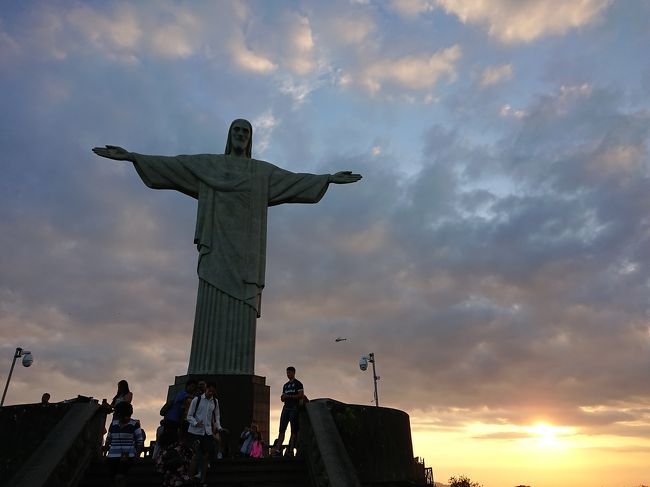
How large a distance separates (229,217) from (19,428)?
20.3ft

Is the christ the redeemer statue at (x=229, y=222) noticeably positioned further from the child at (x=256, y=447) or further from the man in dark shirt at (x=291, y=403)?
the man in dark shirt at (x=291, y=403)

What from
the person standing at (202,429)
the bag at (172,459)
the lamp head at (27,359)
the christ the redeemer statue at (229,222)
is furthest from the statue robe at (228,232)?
the lamp head at (27,359)

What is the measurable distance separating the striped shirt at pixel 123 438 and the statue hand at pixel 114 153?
696cm

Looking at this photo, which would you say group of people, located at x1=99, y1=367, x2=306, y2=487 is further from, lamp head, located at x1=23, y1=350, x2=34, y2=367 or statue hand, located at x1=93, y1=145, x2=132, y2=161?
lamp head, located at x1=23, y1=350, x2=34, y2=367

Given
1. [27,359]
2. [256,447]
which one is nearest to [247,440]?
[256,447]

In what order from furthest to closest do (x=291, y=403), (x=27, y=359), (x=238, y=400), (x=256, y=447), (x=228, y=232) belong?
(x=27, y=359) < (x=228, y=232) < (x=238, y=400) < (x=256, y=447) < (x=291, y=403)

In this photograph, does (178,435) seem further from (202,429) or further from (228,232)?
(228,232)

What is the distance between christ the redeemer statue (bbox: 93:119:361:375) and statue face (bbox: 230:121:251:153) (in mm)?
19

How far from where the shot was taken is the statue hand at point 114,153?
12188 mm

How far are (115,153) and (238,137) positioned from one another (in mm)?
2864

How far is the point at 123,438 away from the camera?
709 cm

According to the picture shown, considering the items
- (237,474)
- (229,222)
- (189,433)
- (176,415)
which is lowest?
(237,474)

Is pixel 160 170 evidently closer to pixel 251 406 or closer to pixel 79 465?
pixel 251 406

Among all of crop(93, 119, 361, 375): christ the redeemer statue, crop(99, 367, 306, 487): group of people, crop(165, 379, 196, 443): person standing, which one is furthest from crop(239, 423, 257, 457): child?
crop(165, 379, 196, 443): person standing
